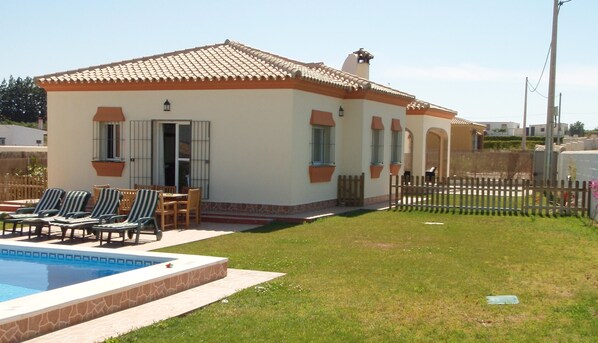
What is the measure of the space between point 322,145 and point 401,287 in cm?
1083

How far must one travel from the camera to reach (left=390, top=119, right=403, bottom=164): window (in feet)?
76.9

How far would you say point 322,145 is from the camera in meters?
19.8

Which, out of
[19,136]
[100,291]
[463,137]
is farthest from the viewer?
[19,136]

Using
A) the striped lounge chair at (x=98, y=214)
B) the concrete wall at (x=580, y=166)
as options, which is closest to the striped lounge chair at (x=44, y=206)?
the striped lounge chair at (x=98, y=214)

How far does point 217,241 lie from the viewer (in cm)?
1377

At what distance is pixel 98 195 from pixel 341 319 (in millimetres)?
10284

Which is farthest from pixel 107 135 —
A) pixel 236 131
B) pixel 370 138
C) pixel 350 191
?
pixel 370 138

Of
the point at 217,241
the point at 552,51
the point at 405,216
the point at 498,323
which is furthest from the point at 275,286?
the point at 552,51

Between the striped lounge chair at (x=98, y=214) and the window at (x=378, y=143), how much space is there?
946cm

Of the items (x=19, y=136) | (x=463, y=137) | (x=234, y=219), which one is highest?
(x=463, y=137)

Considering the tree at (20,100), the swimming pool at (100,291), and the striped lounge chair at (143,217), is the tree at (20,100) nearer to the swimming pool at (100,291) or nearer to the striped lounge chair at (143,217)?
the striped lounge chair at (143,217)

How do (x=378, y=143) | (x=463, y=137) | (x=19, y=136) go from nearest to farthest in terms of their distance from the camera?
(x=378, y=143) < (x=463, y=137) < (x=19, y=136)

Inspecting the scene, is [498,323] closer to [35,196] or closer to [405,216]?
[405,216]

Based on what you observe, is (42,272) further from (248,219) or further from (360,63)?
(360,63)
